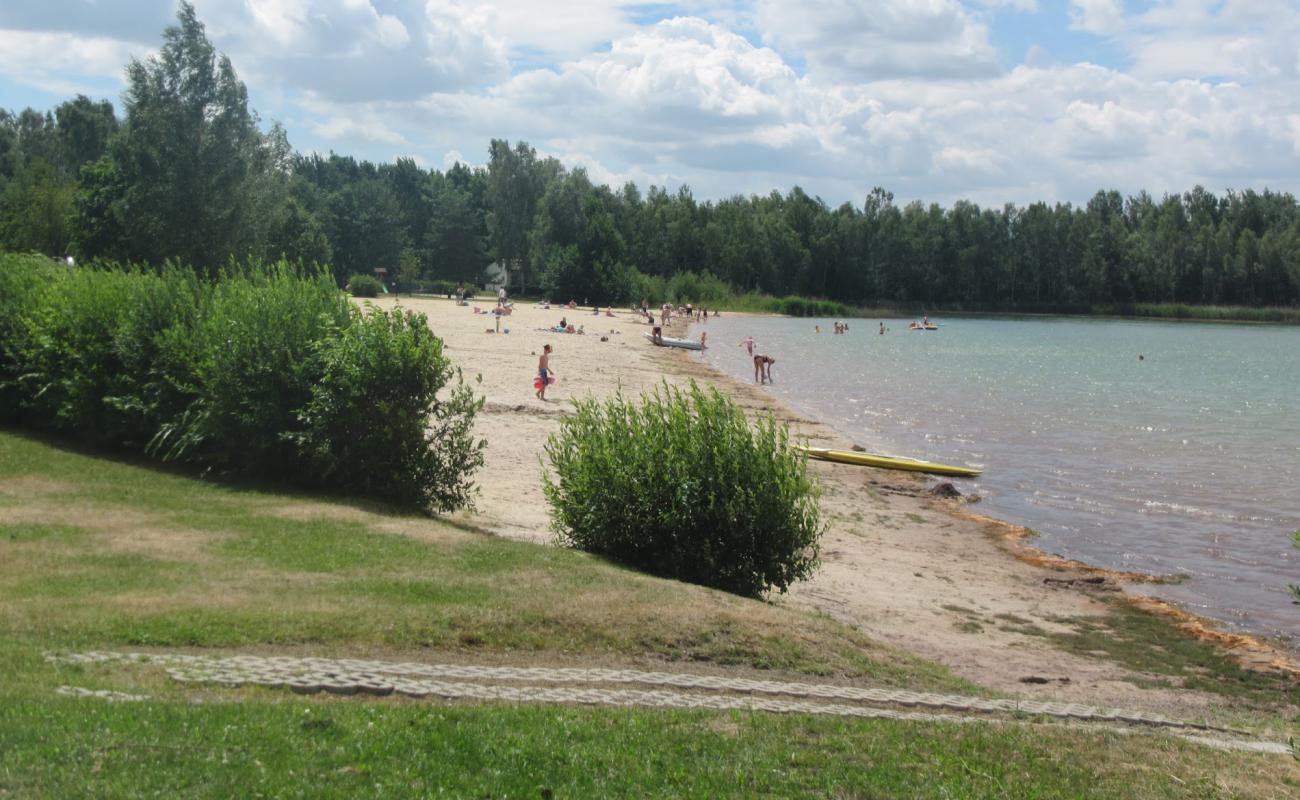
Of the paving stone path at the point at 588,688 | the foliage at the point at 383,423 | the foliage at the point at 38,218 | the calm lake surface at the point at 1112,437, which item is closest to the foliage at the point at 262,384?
the foliage at the point at 383,423

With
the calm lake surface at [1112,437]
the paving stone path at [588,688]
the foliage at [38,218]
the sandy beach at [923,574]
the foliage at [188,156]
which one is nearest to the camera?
the paving stone path at [588,688]

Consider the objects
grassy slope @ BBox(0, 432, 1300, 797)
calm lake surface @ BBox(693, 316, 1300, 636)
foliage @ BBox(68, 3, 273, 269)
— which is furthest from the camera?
foliage @ BBox(68, 3, 273, 269)

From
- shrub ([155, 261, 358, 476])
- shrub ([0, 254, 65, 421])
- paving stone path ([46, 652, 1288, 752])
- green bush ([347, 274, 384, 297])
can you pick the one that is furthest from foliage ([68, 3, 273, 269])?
paving stone path ([46, 652, 1288, 752])

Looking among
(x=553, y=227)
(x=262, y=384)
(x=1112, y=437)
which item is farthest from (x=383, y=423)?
(x=553, y=227)

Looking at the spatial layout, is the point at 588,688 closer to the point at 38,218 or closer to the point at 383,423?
the point at 383,423

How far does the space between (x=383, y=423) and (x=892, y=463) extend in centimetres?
1621

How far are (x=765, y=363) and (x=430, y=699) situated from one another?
45989 mm

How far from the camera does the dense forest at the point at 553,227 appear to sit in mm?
50844

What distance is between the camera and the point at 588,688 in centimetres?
872

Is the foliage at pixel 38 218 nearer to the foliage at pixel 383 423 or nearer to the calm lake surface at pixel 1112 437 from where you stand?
the calm lake surface at pixel 1112 437

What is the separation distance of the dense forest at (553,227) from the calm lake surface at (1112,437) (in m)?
27.9

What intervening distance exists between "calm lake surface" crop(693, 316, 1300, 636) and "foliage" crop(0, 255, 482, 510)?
11.6 meters

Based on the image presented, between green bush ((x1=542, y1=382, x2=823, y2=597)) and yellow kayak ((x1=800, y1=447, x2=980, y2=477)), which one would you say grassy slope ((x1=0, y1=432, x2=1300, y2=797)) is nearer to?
green bush ((x1=542, y1=382, x2=823, y2=597))

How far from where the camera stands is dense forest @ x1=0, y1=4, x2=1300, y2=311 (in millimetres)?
50844
